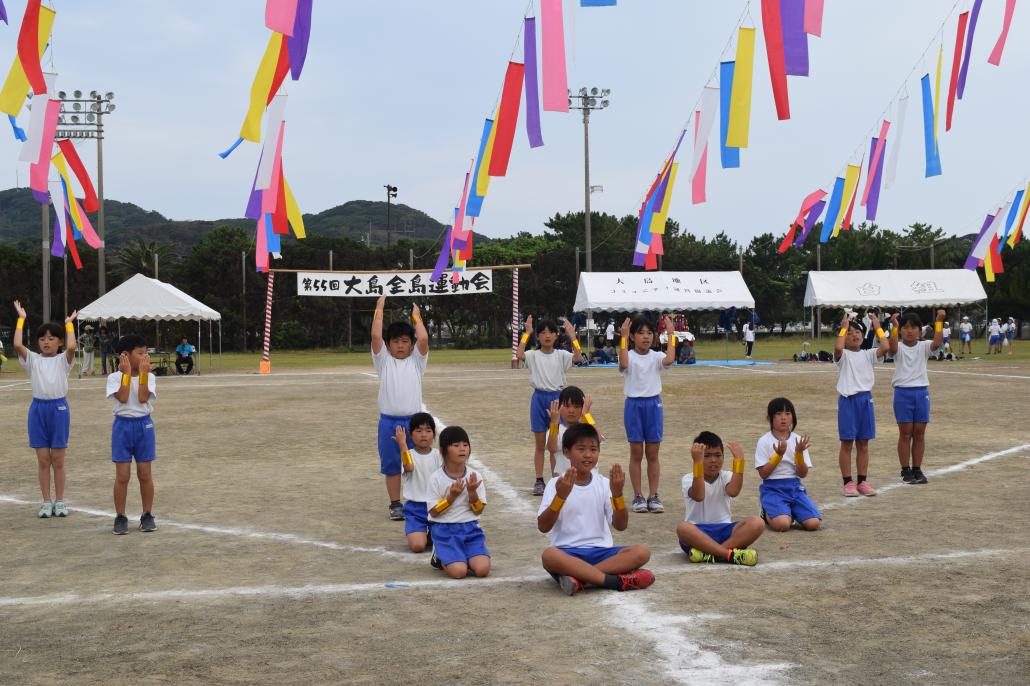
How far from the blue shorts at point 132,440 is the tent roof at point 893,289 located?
30143mm

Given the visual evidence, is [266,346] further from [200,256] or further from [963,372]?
[200,256]

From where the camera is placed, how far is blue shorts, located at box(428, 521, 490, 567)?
5.81m

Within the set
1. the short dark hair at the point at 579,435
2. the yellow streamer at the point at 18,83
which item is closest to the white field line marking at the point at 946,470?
the short dark hair at the point at 579,435

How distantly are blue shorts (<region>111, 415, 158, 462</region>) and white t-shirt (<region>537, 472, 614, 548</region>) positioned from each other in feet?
11.2

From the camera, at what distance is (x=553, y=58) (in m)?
9.59

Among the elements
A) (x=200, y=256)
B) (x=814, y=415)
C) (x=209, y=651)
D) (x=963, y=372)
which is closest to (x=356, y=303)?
(x=200, y=256)

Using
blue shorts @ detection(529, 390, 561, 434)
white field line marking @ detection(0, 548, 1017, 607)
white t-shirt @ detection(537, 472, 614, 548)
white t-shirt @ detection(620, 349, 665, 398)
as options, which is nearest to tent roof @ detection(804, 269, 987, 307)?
blue shorts @ detection(529, 390, 561, 434)

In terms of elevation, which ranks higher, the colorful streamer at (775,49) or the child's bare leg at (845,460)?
the colorful streamer at (775,49)

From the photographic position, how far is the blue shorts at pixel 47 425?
772cm

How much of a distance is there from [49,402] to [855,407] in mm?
6934

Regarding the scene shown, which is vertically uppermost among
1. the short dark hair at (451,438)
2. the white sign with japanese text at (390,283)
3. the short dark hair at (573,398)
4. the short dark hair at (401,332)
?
the white sign with japanese text at (390,283)

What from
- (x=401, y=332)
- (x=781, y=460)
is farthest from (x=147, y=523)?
(x=781, y=460)

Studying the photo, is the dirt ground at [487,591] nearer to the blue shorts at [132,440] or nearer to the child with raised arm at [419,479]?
the child with raised arm at [419,479]

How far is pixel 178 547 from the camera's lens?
670 cm
